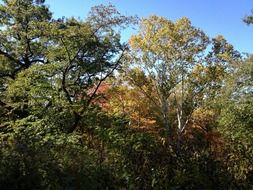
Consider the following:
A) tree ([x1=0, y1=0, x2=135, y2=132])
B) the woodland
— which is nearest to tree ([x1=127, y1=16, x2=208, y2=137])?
the woodland

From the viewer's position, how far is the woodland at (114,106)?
5.98 m

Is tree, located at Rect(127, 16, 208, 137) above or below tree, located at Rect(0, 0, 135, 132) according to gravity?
above

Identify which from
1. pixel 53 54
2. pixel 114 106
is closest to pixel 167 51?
pixel 114 106

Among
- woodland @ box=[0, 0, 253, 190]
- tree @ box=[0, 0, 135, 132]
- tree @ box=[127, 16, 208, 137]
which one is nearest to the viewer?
woodland @ box=[0, 0, 253, 190]

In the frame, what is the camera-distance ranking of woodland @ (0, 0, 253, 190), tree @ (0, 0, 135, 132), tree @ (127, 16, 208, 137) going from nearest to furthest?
woodland @ (0, 0, 253, 190) < tree @ (0, 0, 135, 132) < tree @ (127, 16, 208, 137)

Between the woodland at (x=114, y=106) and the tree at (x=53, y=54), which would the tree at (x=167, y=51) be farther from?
the tree at (x=53, y=54)

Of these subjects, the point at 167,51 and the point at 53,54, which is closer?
the point at 53,54

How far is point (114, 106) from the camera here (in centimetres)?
2661

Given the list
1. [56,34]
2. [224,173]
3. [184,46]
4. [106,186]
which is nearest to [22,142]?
[106,186]

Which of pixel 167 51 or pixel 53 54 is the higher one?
pixel 167 51

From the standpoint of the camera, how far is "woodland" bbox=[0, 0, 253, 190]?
5.98 metres

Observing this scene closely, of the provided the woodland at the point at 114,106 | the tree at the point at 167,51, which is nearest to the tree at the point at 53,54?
the woodland at the point at 114,106

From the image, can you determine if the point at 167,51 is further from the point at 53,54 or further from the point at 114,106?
the point at 53,54

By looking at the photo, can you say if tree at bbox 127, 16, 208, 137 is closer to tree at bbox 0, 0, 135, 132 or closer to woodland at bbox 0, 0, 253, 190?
woodland at bbox 0, 0, 253, 190
